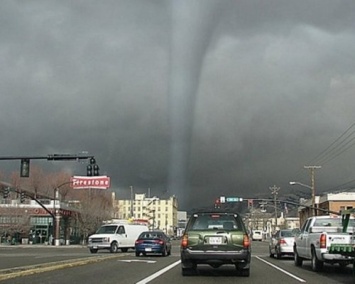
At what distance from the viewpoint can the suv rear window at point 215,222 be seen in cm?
1705

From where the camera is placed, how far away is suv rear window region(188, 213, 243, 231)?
1705 cm

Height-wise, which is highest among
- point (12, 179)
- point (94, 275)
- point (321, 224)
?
point (12, 179)

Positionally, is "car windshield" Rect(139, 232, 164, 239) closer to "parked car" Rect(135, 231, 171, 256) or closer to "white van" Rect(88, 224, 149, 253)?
"parked car" Rect(135, 231, 171, 256)

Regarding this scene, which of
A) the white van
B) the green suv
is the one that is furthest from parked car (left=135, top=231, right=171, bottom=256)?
the green suv

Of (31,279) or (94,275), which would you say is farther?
(94,275)

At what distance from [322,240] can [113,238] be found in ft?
73.9

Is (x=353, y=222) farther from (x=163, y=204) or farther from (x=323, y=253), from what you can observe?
(x=163, y=204)

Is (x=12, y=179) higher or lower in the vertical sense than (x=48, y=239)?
higher

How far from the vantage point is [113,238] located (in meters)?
39.0

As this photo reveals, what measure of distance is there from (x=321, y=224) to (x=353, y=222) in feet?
5.59

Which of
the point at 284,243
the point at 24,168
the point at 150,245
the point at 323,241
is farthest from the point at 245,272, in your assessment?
the point at 24,168

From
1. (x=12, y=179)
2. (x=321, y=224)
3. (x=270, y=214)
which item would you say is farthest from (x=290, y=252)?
(x=270, y=214)

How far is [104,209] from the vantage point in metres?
96.2

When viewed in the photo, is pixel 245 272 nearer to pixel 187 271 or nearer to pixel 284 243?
pixel 187 271
